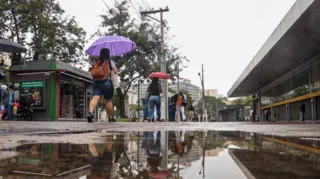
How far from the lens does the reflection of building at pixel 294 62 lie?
13.1m

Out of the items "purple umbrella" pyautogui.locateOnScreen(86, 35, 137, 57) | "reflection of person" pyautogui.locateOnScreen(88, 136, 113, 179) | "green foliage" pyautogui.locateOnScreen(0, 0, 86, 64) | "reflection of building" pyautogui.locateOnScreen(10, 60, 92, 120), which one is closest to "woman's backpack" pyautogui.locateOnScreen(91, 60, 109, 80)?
"purple umbrella" pyautogui.locateOnScreen(86, 35, 137, 57)

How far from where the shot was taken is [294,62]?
24078 millimetres

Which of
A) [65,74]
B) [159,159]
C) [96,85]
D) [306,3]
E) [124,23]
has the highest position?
[124,23]

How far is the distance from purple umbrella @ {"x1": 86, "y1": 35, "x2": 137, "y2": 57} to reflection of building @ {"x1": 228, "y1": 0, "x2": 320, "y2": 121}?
6.54 metres

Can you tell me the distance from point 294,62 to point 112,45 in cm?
1885

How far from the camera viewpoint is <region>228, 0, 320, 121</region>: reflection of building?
13123mm

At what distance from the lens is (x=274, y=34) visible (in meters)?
16.1

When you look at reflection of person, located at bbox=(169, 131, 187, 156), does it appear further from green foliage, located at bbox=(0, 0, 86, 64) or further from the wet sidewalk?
green foliage, located at bbox=(0, 0, 86, 64)

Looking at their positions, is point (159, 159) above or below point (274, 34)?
below

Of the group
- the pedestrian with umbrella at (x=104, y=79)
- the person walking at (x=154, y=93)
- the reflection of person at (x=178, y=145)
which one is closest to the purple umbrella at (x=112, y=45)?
the pedestrian with umbrella at (x=104, y=79)

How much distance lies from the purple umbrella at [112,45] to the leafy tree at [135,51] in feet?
59.0

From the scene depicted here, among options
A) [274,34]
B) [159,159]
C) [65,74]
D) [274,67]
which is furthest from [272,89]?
[159,159]

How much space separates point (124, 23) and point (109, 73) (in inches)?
913

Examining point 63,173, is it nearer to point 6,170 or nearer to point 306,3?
point 6,170
